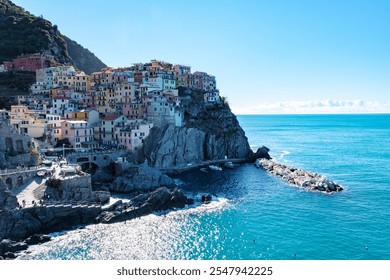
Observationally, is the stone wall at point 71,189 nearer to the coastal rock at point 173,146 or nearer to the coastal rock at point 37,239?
the coastal rock at point 37,239

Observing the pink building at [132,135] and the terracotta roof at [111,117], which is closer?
the pink building at [132,135]

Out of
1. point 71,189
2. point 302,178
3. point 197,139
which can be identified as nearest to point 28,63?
point 197,139

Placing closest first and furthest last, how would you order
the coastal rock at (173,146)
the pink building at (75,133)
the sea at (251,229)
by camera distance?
the sea at (251,229), the pink building at (75,133), the coastal rock at (173,146)

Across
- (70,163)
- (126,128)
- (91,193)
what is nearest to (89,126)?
(126,128)

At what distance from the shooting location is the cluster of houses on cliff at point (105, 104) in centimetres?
7412

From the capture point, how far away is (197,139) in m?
91.3

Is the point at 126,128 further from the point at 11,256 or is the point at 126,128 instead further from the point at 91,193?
the point at 11,256

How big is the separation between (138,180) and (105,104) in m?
36.1

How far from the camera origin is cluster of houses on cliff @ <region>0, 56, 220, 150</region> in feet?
243

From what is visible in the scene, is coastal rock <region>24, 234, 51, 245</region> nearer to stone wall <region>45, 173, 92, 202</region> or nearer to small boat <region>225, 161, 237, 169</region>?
stone wall <region>45, 173, 92, 202</region>

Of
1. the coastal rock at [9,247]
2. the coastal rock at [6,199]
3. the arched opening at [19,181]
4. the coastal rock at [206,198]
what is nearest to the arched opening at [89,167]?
the arched opening at [19,181]

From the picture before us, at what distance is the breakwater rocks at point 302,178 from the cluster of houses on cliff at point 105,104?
25601 mm

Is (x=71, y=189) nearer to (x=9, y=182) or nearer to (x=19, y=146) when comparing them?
(x=9, y=182)

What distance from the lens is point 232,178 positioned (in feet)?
253
